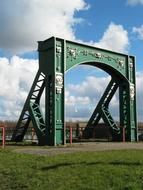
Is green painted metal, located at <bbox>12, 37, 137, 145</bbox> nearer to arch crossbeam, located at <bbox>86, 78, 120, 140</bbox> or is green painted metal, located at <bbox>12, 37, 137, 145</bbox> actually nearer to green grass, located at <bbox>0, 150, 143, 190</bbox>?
arch crossbeam, located at <bbox>86, 78, 120, 140</bbox>

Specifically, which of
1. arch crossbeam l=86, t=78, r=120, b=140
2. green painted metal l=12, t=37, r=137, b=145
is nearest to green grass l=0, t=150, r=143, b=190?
green painted metal l=12, t=37, r=137, b=145

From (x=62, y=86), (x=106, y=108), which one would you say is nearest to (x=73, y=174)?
(x=62, y=86)

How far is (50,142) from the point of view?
24031 millimetres

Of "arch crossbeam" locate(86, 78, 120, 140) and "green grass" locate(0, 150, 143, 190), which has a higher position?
"arch crossbeam" locate(86, 78, 120, 140)

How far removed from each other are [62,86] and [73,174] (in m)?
14.3

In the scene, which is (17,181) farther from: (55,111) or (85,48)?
(85,48)

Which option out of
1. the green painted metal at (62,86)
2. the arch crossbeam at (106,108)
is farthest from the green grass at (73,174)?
the arch crossbeam at (106,108)

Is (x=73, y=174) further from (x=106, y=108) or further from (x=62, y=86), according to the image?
(x=106, y=108)

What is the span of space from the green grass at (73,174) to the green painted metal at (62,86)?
10777mm

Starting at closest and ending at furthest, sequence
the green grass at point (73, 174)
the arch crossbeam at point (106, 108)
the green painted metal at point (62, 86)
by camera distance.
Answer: the green grass at point (73, 174), the green painted metal at point (62, 86), the arch crossbeam at point (106, 108)

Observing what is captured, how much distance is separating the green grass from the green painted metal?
10777 millimetres

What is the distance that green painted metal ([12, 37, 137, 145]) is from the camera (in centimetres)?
2444

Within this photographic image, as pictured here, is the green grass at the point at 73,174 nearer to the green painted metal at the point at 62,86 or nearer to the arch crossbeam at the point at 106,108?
the green painted metal at the point at 62,86

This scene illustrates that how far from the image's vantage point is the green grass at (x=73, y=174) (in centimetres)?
938
